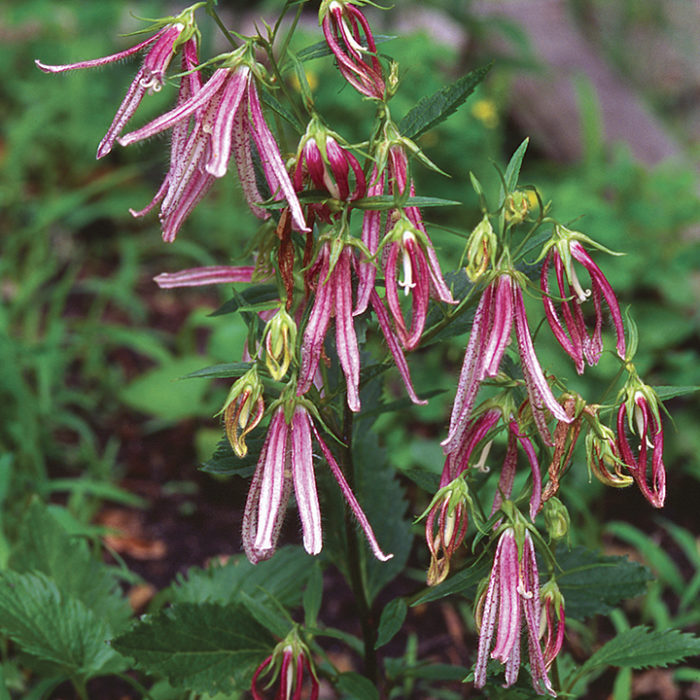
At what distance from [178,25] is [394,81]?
251 millimetres

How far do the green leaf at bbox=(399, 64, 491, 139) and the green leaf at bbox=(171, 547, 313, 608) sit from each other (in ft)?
2.50

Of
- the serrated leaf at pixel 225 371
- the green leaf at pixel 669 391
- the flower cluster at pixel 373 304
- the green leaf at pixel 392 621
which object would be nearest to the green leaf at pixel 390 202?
the flower cluster at pixel 373 304

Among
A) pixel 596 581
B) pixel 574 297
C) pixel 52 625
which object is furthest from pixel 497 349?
pixel 52 625

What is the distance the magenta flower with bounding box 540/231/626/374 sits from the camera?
0.96 m

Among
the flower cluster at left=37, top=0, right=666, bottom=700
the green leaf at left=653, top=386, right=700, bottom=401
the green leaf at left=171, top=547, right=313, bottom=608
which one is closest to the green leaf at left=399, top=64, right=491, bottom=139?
the flower cluster at left=37, top=0, right=666, bottom=700

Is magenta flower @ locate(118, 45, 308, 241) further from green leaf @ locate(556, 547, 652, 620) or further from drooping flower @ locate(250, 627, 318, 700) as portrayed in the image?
green leaf @ locate(556, 547, 652, 620)

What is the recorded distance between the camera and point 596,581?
1236 mm

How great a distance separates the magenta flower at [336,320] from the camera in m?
0.94

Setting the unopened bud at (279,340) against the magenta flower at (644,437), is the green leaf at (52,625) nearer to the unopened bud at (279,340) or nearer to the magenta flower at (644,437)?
the unopened bud at (279,340)

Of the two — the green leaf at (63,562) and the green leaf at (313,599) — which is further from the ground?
the green leaf at (313,599)

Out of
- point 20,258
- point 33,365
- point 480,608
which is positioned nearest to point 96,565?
point 480,608

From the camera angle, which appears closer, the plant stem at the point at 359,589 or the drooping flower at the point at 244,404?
the drooping flower at the point at 244,404

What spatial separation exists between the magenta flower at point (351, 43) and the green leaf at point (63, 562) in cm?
94

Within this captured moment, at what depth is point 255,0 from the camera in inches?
192
